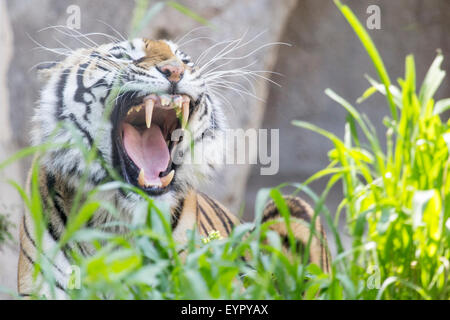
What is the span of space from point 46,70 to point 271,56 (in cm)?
78

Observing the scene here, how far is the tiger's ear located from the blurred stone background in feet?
0.08

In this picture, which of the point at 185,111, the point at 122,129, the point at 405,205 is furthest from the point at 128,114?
the point at 405,205

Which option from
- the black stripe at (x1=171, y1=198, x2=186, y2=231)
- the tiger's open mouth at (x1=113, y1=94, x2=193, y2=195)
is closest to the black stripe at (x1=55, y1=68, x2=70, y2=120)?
the tiger's open mouth at (x1=113, y1=94, x2=193, y2=195)

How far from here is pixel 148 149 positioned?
6.06 feet

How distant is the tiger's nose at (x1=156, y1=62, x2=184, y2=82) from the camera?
181cm

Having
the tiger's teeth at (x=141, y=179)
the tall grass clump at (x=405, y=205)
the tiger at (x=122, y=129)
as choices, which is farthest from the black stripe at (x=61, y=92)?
the tall grass clump at (x=405, y=205)

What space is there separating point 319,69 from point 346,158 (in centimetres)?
117

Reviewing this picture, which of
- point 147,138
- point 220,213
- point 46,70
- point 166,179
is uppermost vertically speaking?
point 46,70

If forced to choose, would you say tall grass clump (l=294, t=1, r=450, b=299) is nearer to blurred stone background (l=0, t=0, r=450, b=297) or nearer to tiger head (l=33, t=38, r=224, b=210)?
blurred stone background (l=0, t=0, r=450, b=297)

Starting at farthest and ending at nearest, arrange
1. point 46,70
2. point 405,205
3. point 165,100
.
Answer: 1. point 46,70
2. point 165,100
3. point 405,205

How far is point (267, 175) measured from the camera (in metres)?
2.36

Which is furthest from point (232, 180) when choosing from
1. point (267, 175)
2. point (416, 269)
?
point (416, 269)

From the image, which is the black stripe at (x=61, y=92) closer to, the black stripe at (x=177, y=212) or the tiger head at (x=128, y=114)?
the tiger head at (x=128, y=114)

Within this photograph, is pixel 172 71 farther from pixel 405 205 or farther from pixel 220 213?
pixel 405 205
